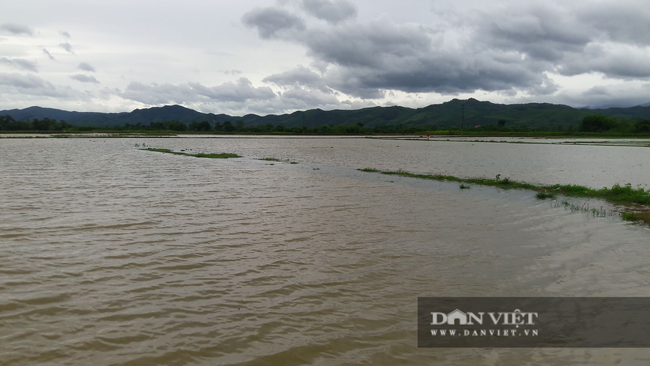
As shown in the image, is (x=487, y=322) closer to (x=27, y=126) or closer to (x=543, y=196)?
(x=543, y=196)

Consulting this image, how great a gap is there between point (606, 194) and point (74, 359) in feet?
79.1

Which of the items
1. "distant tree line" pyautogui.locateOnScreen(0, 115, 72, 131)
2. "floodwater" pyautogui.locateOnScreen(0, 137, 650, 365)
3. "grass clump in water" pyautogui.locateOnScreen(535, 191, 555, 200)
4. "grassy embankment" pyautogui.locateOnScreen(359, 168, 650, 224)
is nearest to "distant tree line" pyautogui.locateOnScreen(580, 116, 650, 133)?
"grassy embankment" pyautogui.locateOnScreen(359, 168, 650, 224)

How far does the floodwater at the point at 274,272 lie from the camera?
5.69m

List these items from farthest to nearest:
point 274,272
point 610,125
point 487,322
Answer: point 610,125, point 274,272, point 487,322

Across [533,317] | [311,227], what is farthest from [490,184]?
[533,317]

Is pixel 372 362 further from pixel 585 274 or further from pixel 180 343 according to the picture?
pixel 585 274

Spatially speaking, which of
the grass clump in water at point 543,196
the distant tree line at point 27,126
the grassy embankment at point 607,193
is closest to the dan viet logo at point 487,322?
the grassy embankment at point 607,193

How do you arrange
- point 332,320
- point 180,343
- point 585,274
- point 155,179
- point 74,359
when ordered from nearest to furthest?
1. point 74,359
2. point 180,343
3. point 332,320
4. point 585,274
5. point 155,179

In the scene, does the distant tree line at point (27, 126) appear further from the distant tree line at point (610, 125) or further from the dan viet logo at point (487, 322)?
the distant tree line at point (610, 125)

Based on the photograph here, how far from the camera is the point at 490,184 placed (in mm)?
25516

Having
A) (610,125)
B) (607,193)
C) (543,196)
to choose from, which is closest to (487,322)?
(543,196)

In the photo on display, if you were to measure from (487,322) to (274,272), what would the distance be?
4.58m

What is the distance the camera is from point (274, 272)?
28.8 feet

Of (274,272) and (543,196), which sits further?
(543,196)
